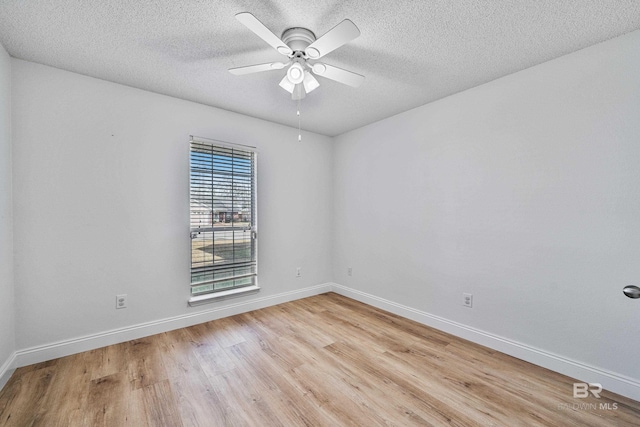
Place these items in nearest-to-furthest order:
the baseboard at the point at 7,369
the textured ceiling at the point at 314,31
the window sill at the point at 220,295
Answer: the textured ceiling at the point at 314,31 < the baseboard at the point at 7,369 < the window sill at the point at 220,295

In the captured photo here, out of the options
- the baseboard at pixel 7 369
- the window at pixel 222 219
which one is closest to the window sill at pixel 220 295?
the window at pixel 222 219

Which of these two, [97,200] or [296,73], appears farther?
[97,200]

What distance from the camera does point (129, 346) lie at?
8.00 ft

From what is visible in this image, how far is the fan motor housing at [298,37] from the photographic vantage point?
5.75 ft

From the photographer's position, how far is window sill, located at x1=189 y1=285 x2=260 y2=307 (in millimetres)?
2930

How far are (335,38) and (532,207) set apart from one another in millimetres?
2092

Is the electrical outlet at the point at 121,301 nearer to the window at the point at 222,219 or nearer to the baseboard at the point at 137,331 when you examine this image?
the baseboard at the point at 137,331

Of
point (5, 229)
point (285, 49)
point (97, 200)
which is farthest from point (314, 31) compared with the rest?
point (5, 229)

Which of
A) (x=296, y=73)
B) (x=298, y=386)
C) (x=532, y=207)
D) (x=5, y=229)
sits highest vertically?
(x=296, y=73)

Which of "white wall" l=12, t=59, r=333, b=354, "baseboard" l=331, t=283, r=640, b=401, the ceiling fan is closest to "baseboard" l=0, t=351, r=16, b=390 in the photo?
"white wall" l=12, t=59, r=333, b=354

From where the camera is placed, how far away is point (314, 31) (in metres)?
1.78

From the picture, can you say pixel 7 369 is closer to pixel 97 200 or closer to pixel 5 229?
pixel 5 229

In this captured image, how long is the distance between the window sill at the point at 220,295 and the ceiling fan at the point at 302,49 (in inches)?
94.0

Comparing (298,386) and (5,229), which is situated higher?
(5,229)
